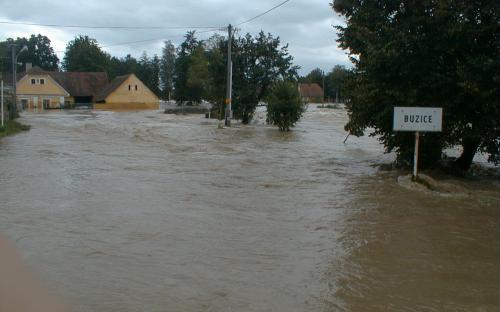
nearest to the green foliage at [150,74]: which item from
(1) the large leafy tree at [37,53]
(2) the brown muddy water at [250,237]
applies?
(1) the large leafy tree at [37,53]

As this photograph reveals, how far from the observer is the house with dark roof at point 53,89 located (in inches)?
3196

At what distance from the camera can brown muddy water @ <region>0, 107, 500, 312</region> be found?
6.23 meters

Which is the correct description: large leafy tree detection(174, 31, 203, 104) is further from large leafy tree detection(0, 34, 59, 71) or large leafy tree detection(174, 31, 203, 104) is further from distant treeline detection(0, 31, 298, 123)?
large leafy tree detection(0, 34, 59, 71)

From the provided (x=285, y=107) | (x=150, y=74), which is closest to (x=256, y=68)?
(x=285, y=107)

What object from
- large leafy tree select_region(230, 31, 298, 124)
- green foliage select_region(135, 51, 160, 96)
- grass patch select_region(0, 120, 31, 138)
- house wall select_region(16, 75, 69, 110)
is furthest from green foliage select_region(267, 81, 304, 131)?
green foliage select_region(135, 51, 160, 96)

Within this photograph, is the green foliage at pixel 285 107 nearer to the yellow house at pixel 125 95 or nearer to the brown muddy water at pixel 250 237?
the brown muddy water at pixel 250 237

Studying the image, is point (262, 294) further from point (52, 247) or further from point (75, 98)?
point (75, 98)

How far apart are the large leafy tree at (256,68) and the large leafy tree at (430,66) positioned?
28.8m

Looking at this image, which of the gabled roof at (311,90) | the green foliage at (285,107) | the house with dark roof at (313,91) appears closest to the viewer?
the green foliage at (285,107)

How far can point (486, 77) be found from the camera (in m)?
13.1

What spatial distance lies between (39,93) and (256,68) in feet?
158

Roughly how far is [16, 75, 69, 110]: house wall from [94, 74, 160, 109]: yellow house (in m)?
5.76

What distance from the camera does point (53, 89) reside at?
83.1m

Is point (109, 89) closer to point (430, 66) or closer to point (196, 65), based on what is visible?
point (196, 65)
